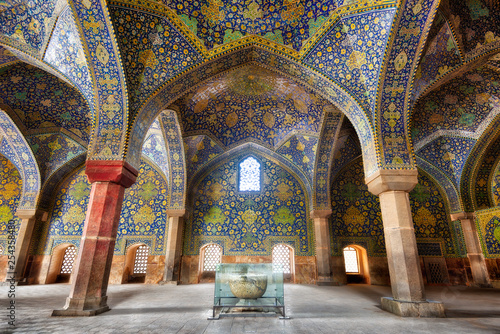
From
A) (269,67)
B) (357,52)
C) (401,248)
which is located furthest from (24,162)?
(401,248)

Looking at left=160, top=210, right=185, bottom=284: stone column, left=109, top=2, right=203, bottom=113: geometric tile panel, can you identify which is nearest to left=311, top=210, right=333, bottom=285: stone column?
left=160, top=210, right=185, bottom=284: stone column

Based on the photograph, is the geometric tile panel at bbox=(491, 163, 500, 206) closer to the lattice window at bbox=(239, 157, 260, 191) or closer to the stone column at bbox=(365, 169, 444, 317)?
the stone column at bbox=(365, 169, 444, 317)

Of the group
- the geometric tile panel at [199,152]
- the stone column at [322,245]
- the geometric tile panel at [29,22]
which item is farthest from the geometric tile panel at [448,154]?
the geometric tile panel at [29,22]

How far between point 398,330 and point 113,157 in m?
5.62

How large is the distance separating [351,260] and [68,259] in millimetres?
12007

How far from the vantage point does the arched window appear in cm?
1103

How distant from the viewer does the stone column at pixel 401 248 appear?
4617mm

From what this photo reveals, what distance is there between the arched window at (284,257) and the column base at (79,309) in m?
7.31

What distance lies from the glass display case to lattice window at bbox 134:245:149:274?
8106mm

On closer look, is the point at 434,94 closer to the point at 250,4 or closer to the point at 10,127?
the point at 250,4

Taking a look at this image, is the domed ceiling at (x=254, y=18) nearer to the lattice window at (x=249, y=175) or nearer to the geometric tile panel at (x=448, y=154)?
the lattice window at (x=249, y=175)

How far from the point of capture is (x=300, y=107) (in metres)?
9.52

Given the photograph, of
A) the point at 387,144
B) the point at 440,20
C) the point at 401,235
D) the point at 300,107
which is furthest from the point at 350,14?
the point at 401,235

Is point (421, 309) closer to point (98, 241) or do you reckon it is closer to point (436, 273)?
point (98, 241)
